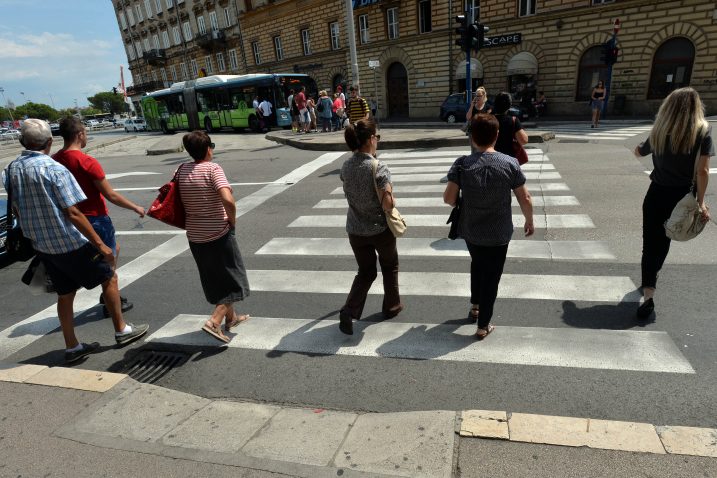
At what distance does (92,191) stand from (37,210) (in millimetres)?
608

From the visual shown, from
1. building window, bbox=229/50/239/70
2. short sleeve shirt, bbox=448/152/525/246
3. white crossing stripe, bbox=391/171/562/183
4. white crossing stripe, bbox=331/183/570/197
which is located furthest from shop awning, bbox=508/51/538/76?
building window, bbox=229/50/239/70

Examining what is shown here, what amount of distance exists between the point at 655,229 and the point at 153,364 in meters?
4.32

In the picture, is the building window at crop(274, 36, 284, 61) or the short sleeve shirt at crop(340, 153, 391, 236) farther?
the building window at crop(274, 36, 284, 61)

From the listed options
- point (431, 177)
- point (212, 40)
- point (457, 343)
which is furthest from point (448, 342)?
point (212, 40)

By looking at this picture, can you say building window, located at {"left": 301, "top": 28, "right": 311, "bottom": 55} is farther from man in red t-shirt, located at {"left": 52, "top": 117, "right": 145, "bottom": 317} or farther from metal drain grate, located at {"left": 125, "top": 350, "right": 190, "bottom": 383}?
metal drain grate, located at {"left": 125, "top": 350, "right": 190, "bottom": 383}

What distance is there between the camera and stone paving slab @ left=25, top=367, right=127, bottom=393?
10.2 ft

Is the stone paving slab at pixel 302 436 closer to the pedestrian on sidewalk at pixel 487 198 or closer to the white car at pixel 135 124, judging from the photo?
the pedestrian on sidewalk at pixel 487 198

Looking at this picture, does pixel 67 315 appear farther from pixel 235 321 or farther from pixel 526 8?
pixel 526 8

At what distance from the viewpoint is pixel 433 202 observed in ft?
24.7

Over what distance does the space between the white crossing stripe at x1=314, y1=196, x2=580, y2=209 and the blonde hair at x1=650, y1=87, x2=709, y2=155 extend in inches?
145

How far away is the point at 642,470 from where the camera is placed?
2.13m

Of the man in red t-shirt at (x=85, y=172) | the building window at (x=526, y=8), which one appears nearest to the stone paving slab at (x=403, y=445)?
the man in red t-shirt at (x=85, y=172)

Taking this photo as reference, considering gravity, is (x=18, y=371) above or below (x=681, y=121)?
below

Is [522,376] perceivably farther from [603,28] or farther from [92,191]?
[603,28]
